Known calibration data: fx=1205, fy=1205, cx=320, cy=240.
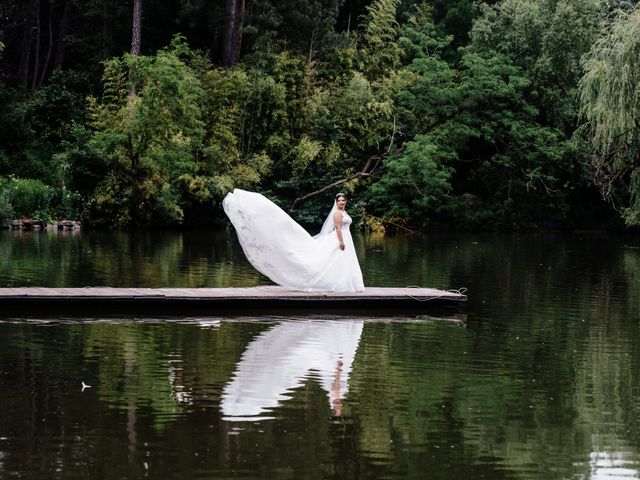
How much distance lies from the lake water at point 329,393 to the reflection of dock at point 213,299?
0.56 m

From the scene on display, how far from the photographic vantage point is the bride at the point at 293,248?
19.4 m

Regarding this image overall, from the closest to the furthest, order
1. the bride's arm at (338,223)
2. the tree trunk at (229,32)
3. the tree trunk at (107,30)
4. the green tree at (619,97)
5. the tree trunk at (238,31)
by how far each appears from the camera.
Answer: the bride's arm at (338,223)
the green tree at (619,97)
the tree trunk at (229,32)
the tree trunk at (238,31)
the tree trunk at (107,30)

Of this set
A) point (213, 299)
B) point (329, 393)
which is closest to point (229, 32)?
point (213, 299)

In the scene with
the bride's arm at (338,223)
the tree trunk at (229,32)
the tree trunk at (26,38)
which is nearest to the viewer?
the bride's arm at (338,223)

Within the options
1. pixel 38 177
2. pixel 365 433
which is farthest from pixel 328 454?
pixel 38 177

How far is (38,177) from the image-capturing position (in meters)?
42.9

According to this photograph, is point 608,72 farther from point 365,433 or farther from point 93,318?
point 365,433

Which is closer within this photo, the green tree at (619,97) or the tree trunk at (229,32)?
the green tree at (619,97)

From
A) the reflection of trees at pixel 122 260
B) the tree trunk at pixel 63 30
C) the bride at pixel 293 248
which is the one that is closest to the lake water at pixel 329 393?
the reflection of trees at pixel 122 260

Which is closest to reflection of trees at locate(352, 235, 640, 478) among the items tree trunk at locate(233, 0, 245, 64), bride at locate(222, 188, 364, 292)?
bride at locate(222, 188, 364, 292)

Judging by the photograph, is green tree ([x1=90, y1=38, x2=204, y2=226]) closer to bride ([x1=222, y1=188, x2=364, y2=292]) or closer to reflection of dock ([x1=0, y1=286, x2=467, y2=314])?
bride ([x1=222, y1=188, x2=364, y2=292])

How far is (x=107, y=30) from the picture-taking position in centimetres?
4794

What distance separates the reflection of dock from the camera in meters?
17.4

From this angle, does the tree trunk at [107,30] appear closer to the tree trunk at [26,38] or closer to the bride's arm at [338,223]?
the tree trunk at [26,38]
